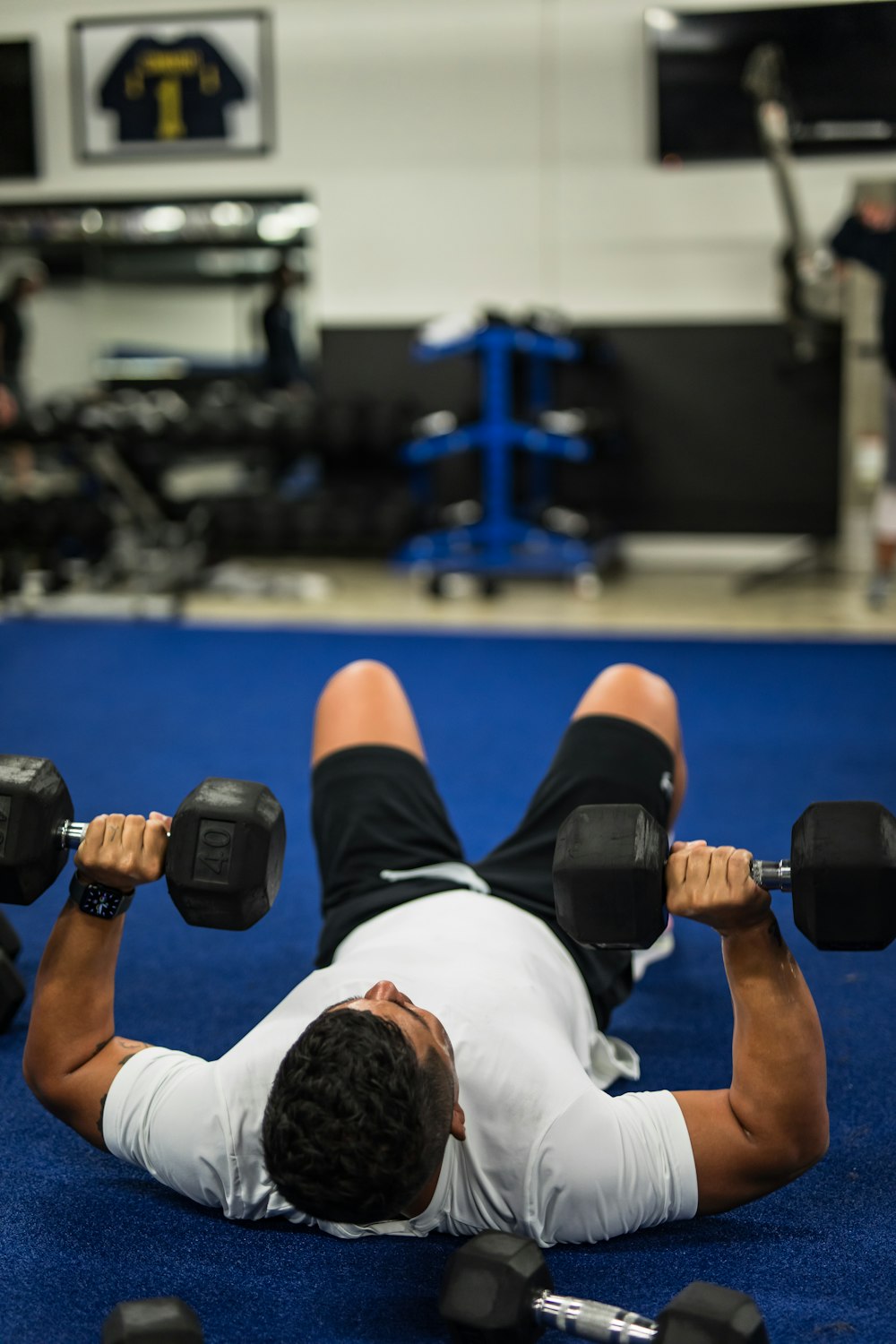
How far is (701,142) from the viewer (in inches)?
261

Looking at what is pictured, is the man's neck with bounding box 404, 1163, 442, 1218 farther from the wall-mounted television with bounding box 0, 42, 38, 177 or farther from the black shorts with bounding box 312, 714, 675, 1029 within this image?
the wall-mounted television with bounding box 0, 42, 38, 177

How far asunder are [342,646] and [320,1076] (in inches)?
145

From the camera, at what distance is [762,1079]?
4.31ft

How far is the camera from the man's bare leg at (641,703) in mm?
1933

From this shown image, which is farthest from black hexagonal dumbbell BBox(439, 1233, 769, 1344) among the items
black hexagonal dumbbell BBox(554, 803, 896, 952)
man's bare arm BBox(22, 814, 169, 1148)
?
man's bare arm BBox(22, 814, 169, 1148)

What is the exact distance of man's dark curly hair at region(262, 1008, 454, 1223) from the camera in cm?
117

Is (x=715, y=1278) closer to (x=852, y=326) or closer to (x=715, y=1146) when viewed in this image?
(x=715, y=1146)

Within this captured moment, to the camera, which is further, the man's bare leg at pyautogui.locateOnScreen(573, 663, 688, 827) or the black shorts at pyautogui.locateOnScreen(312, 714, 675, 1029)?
the man's bare leg at pyautogui.locateOnScreen(573, 663, 688, 827)

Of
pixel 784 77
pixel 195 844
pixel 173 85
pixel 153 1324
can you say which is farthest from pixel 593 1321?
pixel 173 85

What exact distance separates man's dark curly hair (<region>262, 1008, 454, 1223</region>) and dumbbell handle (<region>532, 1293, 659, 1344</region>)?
0.15 meters

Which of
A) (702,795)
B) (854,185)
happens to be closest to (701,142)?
(854,185)

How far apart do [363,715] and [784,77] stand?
5168 millimetres

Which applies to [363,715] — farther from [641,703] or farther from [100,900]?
[100,900]

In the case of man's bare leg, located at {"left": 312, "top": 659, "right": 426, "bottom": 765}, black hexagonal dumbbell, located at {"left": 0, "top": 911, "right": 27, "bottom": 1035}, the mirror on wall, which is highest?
the mirror on wall
